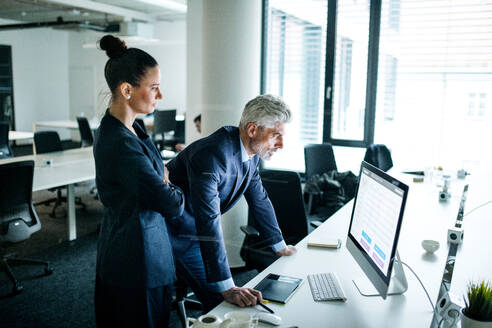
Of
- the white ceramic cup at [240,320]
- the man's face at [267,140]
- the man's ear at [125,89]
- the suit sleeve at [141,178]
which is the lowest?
the white ceramic cup at [240,320]

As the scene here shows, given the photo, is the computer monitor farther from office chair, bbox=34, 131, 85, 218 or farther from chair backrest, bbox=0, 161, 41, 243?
office chair, bbox=34, 131, 85, 218

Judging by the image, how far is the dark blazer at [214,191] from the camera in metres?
1.90

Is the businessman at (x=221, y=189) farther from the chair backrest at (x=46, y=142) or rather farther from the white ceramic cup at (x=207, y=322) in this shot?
the chair backrest at (x=46, y=142)

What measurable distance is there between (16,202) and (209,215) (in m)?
2.25

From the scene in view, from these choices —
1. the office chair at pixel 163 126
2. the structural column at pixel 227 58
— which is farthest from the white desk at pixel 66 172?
the office chair at pixel 163 126

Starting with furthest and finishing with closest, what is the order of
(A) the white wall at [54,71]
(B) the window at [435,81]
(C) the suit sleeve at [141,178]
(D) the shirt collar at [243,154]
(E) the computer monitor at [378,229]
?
(A) the white wall at [54,71], (B) the window at [435,81], (D) the shirt collar at [243,154], (C) the suit sleeve at [141,178], (E) the computer monitor at [378,229]

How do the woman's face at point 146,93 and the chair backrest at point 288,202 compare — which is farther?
the chair backrest at point 288,202

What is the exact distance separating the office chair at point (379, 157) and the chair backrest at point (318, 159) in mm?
389

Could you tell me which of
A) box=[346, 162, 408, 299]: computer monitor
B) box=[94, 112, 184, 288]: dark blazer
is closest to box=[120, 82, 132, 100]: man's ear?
box=[94, 112, 184, 288]: dark blazer

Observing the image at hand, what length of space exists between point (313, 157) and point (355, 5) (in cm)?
210

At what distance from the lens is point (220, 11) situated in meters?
3.70

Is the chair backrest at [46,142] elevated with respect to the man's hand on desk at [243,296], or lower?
elevated

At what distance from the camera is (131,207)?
1.76 meters

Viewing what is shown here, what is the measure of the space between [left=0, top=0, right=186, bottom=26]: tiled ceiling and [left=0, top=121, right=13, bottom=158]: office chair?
113 cm
